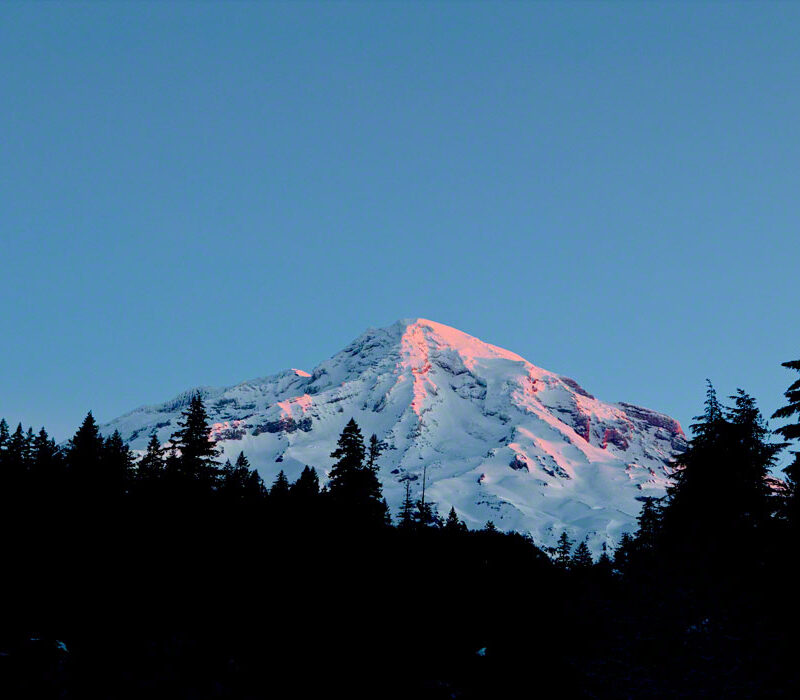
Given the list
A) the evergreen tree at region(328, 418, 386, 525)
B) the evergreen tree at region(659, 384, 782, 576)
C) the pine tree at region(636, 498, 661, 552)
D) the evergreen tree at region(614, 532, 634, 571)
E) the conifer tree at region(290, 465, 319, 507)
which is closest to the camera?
the evergreen tree at region(659, 384, 782, 576)

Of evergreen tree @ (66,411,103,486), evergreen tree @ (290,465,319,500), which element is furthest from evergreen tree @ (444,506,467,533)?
evergreen tree @ (66,411,103,486)

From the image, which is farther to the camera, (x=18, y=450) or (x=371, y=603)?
(x=18, y=450)

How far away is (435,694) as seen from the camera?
24.7 meters

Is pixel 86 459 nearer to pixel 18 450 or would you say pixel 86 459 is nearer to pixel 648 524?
pixel 18 450

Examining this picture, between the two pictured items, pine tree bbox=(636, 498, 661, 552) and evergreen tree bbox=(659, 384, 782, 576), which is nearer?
evergreen tree bbox=(659, 384, 782, 576)

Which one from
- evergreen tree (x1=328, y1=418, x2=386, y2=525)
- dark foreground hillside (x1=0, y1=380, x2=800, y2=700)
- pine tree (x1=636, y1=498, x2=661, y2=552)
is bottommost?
dark foreground hillside (x1=0, y1=380, x2=800, y2=700)

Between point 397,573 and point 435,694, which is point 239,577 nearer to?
point 397,573

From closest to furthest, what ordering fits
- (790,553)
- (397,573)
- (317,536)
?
1. (790,553)
2. (397,573)
3. (317,536)

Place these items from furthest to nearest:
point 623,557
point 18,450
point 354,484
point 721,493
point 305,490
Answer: point 18,450
point 623,557
point 305,490
point 354,484
point 721,493

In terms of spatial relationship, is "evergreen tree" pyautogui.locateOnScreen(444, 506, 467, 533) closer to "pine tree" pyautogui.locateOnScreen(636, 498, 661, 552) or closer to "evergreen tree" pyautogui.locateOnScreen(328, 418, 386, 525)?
"evergreen tree" pyautogui.locateOnScreen(328, 418, 386, 525)

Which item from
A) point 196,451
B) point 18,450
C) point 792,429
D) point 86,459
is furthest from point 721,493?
point 18,450

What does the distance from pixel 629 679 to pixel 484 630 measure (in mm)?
7012

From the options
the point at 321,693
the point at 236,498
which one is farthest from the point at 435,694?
the point at 236,498

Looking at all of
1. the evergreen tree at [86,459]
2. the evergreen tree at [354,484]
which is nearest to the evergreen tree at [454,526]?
the evergreen tree at [354,484]
